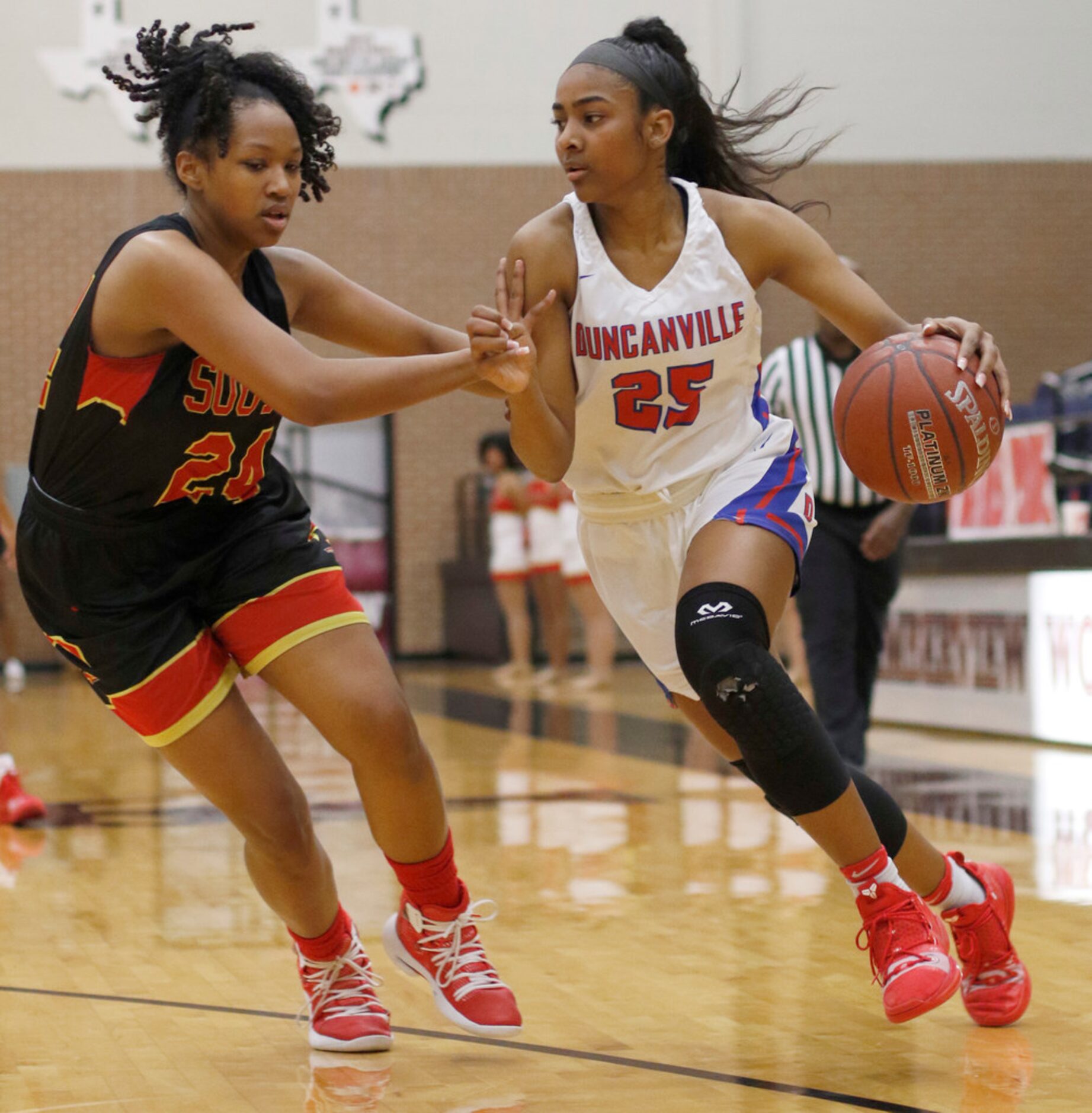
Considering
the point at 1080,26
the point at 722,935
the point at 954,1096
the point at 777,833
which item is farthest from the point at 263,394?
the point at 1080,26

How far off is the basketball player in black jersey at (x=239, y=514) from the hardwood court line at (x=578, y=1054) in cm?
11

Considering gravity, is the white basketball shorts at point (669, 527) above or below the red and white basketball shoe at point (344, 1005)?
above

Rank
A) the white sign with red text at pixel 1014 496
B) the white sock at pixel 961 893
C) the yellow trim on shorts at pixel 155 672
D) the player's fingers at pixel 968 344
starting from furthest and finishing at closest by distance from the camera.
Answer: the white sign with red text at pixel 1014 496
the white sock at pixel 961 893
the player's fingers at pixel 968 344
the yellow trim on shorts at pixel 155 672

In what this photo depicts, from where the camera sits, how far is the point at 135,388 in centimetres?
269

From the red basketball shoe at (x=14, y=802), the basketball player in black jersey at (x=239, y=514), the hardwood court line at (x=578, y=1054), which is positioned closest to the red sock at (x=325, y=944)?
the basketball player in black jersey at (x=239, y=514)

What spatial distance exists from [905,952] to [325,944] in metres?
1.02

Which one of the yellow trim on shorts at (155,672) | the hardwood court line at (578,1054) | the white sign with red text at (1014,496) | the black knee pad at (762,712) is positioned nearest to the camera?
the hardwood court line at (578,1054)

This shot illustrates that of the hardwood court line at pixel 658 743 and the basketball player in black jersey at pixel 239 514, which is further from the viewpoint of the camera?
the hardwood court line at pixel 658 743

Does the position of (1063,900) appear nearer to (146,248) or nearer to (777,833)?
→ (777,833)

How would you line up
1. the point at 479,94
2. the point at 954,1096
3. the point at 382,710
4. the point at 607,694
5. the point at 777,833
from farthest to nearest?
1. the point at 479,94
2. the point at 607,694
3. the point at 777,833
4. the point at 382,710
5. the point at 954,1096

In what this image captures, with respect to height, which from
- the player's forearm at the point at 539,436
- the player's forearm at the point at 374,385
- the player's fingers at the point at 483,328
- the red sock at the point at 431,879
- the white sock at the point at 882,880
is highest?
the player's fingers at the point at 483,328

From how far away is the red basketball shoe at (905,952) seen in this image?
2576 millimetres

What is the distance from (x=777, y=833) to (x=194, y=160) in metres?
3.10

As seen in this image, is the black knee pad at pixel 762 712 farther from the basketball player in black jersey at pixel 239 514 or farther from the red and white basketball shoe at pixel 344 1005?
the red and white basketball shoe at pixel 344 1005
